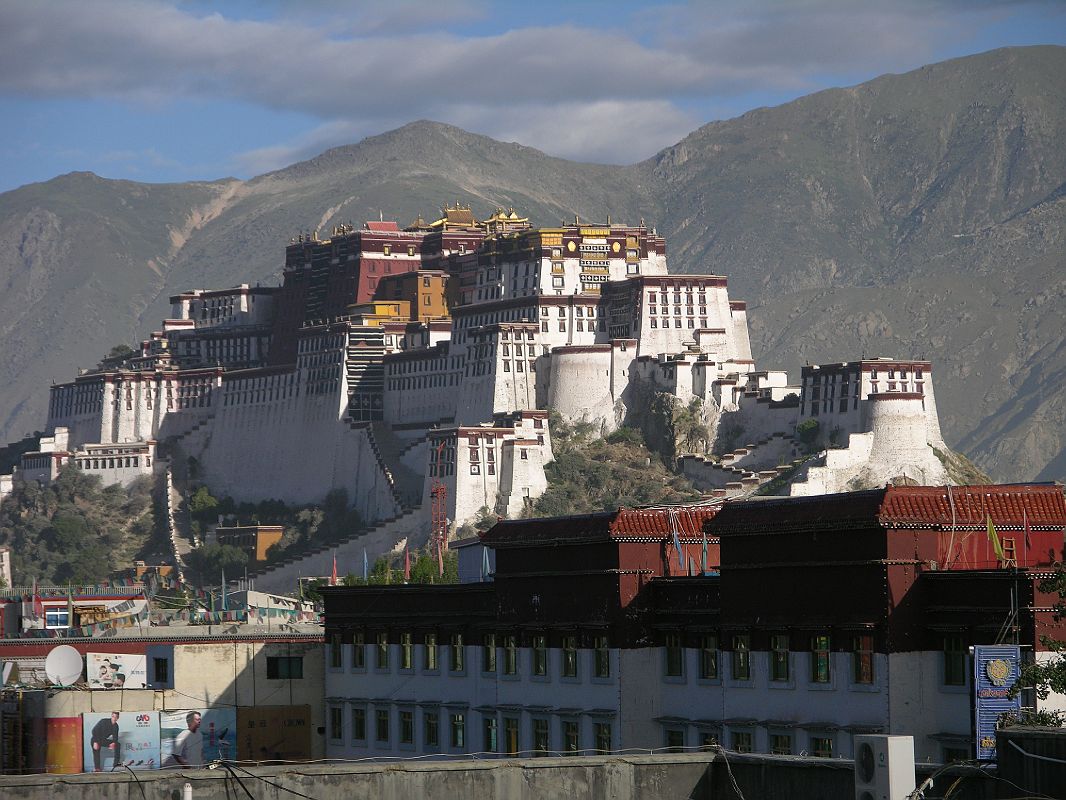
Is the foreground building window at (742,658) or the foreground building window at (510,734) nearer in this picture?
the foreground building window at (742,658)

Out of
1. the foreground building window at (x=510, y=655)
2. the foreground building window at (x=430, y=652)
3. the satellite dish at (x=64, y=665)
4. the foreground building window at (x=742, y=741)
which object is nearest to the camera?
the foreground building window at (x=742, y=741)

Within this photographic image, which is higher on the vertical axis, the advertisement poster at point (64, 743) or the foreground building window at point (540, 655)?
the foreground building window at point (540, 655)

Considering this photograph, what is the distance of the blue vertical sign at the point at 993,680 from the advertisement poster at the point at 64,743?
29.9 metres

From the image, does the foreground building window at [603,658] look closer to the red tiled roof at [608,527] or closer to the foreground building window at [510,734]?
the red tiled roof at [608,527]

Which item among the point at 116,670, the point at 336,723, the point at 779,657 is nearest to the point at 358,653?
the point at 336,723

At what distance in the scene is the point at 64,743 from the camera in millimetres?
68312

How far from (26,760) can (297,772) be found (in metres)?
32.3

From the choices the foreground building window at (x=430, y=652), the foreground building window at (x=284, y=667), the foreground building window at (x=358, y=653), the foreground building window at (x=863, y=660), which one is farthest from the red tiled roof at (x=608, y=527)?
the foreground building window at (x=284, y=667)

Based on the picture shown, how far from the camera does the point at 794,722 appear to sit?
5316 cm

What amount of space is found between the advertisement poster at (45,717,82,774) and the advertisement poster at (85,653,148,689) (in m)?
7.46

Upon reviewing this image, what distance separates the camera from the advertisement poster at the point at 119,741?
68125mm

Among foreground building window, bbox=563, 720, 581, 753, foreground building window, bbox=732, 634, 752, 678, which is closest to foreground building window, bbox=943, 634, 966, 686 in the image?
foreground building window, bbox=732, 634, 752, 678

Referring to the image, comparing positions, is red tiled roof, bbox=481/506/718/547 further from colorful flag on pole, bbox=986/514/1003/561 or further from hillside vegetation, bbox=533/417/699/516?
hillside vegetation, bbox=533/417/699/516

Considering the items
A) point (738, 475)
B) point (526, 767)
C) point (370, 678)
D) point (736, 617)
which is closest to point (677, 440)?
point (738, 475)
